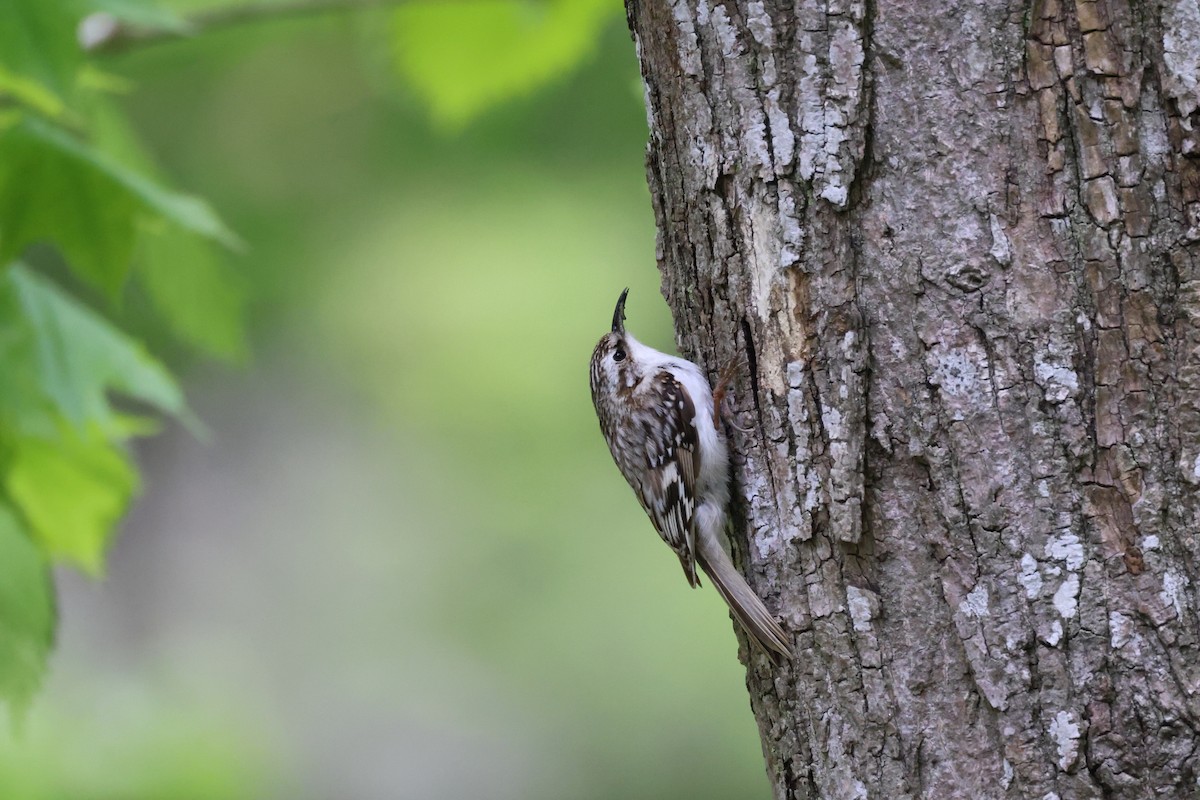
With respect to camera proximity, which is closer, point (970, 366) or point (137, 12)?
point (970, 366)

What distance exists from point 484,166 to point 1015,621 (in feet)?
12.7

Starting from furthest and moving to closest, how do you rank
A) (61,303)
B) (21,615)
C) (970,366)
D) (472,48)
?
(472,48) → (61,303) → (21,615) → (970,366)

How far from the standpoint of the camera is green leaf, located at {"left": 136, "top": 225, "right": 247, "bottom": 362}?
8.17 ft

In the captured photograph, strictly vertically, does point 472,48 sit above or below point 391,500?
below

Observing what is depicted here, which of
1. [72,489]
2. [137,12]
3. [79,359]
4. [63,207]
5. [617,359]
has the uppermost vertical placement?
[137,12]

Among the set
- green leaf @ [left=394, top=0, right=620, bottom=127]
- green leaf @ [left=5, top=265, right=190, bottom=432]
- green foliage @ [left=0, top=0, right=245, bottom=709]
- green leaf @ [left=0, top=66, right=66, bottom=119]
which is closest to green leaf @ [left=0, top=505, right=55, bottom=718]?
green foliage @ [left=0, top=0, right=245, bottom=709]

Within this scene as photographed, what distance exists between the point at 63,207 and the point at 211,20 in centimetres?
94

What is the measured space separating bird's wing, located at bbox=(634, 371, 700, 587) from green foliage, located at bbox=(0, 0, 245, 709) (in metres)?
1.03

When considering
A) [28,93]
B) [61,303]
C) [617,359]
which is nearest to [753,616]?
[617,359]

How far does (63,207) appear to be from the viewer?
2.01 meters

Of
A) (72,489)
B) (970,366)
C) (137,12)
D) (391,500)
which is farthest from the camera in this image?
(391,500)

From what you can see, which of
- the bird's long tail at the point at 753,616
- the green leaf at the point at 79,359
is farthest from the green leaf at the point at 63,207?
the bird's long tail at the point at 753,616

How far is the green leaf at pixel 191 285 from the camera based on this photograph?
249 centimetres

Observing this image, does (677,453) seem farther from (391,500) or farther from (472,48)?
(391,500)
